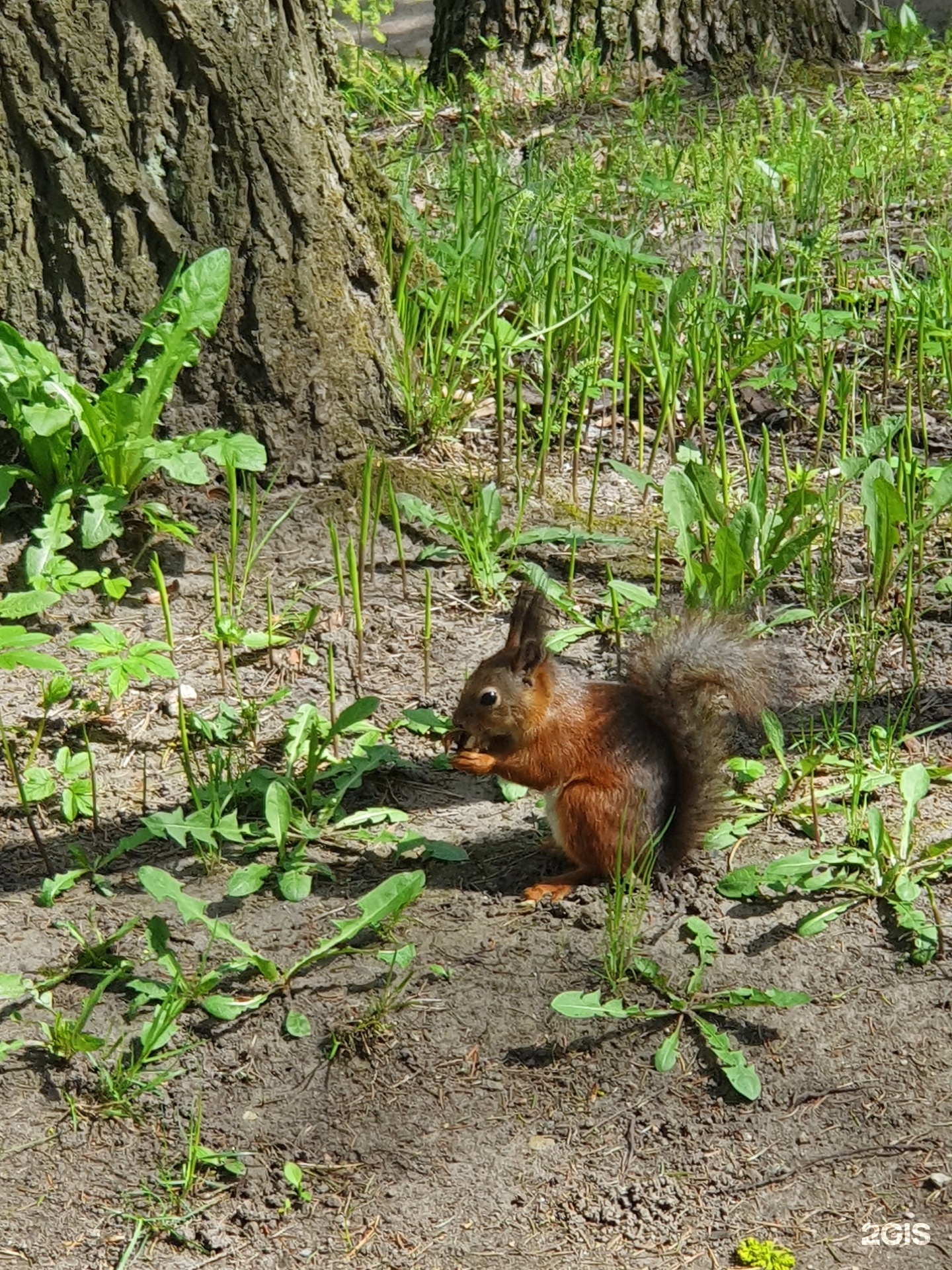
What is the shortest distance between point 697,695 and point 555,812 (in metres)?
0.38

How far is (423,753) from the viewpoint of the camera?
3.33 meters

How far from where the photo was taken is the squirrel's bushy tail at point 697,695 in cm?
279

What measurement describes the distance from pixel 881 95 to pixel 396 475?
14.3 feet

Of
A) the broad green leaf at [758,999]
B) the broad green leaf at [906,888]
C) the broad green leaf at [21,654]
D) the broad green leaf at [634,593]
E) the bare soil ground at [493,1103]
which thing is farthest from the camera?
the broad green leaf at [634,593]

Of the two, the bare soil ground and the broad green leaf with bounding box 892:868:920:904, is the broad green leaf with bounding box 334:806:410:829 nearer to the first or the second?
the bare soil ground

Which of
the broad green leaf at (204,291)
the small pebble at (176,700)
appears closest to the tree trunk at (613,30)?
the broad green leaf at (204,291)

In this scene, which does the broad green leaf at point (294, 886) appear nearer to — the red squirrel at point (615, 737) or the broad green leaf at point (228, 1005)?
the broad green leaf at point (228, 1005)

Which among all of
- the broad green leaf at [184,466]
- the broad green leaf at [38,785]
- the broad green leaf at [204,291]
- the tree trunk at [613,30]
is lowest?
the broad green leaf at [38,785]

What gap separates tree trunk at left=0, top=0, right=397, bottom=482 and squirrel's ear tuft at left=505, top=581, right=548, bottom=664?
145cm

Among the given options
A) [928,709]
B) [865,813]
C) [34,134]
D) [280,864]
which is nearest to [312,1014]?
[280,864]

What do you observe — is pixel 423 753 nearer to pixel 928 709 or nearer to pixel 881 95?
pixel 928 709

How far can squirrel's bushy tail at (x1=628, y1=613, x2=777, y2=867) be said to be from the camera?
2787 millimetres

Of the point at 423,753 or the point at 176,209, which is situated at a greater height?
the point at 176,209

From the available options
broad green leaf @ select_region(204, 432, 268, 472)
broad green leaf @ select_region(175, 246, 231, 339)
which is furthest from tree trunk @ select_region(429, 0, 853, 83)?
broad green leaf @ select_region(204, 432, 268, 472)
